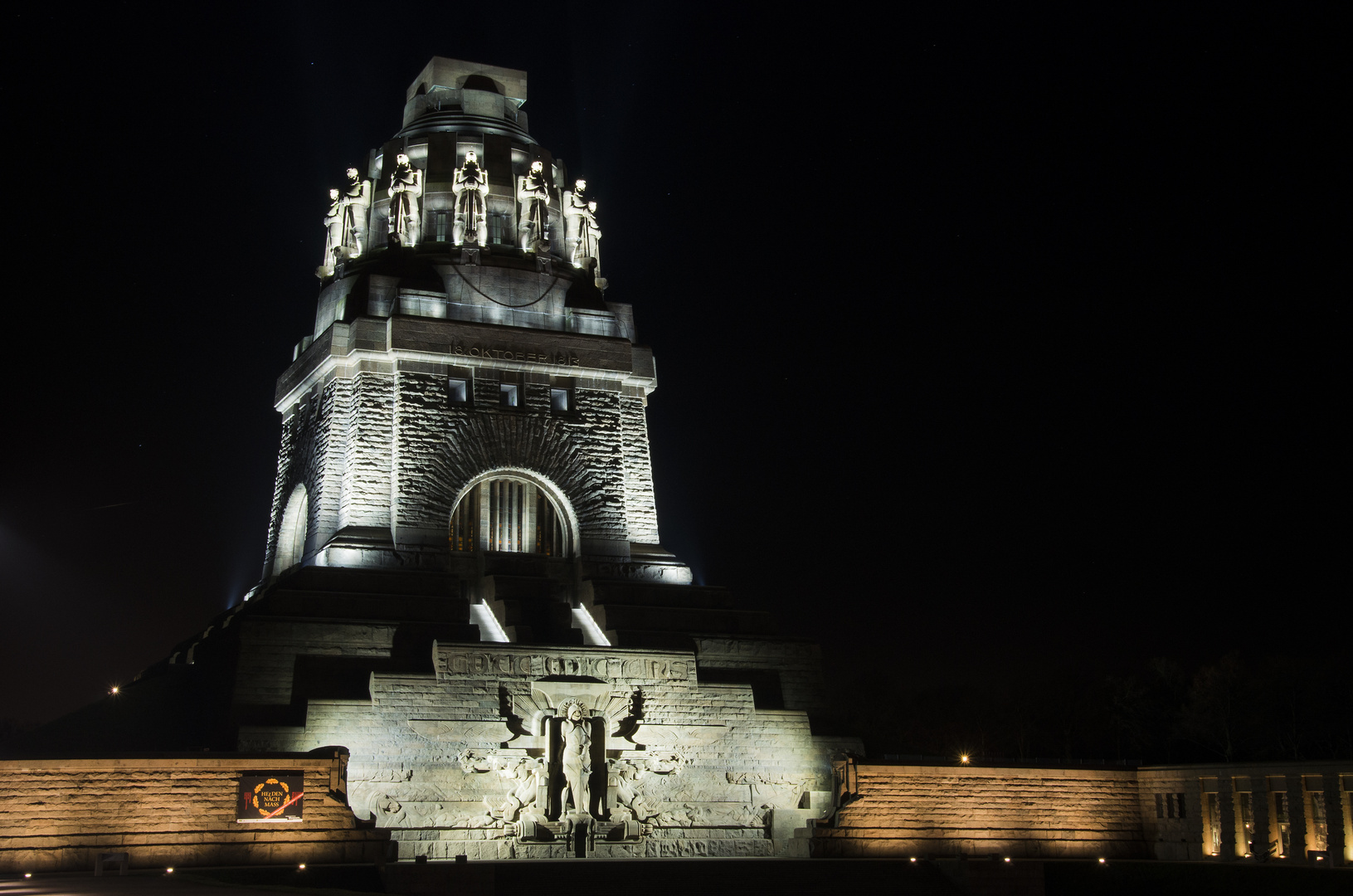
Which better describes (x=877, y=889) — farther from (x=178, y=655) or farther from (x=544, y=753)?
(x=178, y=655)

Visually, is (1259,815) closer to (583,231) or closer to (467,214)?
(583,231)

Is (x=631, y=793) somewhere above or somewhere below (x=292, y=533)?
below

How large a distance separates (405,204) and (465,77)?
465cm

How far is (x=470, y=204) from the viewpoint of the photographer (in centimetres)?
3419

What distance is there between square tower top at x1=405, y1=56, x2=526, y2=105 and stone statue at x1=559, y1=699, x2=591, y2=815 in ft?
59.5

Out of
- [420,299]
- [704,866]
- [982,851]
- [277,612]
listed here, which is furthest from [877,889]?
[420,299]

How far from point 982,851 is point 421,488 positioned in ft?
45.0

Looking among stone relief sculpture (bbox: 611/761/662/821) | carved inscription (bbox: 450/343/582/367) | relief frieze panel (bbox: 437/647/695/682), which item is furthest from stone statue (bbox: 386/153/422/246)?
stone relief sculpture (bbox: 611/761/662/821)

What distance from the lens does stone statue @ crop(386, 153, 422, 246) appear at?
3409 cm

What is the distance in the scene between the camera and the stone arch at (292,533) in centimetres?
3353

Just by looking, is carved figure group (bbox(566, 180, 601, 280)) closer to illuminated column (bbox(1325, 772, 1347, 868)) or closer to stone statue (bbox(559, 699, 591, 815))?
stone statue (bbox(559, 699, 591, 815))

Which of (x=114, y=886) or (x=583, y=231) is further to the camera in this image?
(x=583, y=231)

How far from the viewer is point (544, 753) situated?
25.5 meters

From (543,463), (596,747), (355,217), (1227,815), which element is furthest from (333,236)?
(1227,815)
